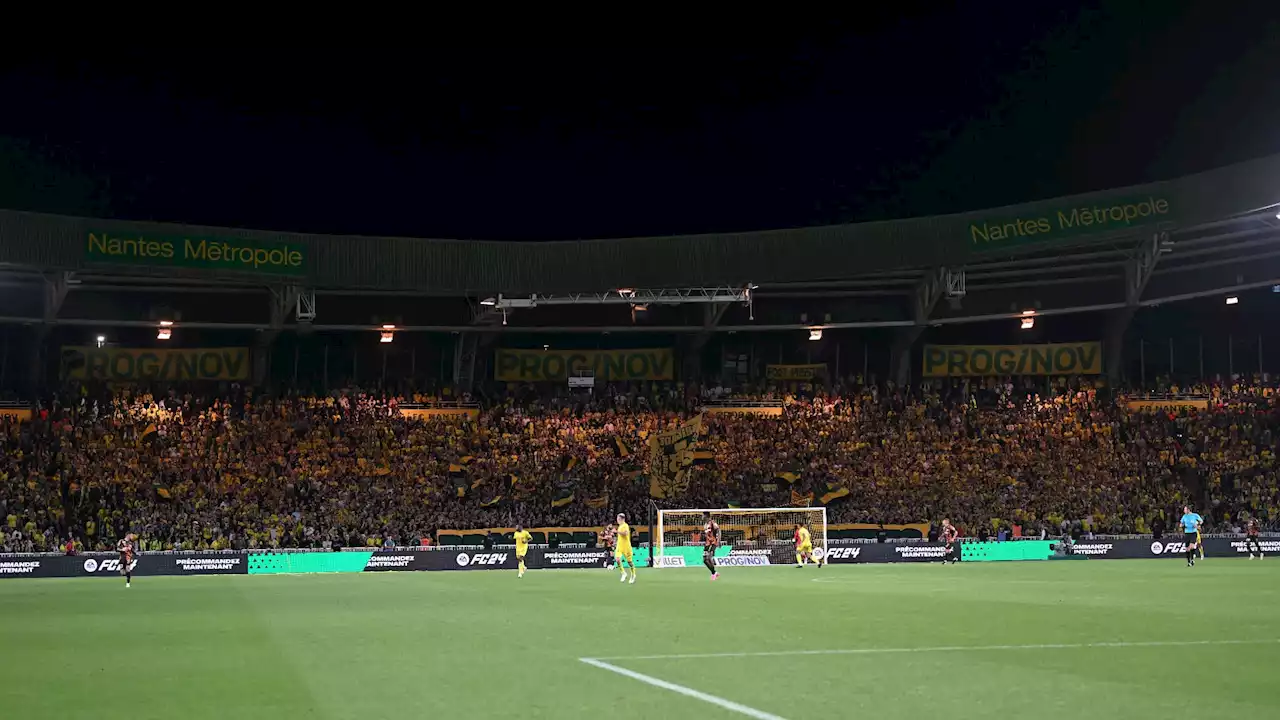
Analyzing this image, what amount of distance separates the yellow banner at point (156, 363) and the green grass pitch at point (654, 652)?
28191mm

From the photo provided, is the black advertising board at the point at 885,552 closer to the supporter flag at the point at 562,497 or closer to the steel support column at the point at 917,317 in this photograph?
the supporter flag at the point at 562,497

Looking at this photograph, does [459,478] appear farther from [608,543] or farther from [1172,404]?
[1172,404]

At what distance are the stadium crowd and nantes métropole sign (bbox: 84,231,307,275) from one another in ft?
26.0

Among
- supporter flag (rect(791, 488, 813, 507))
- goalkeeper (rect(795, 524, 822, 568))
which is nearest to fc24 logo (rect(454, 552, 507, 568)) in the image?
goalkeeper (rect(795, 524, 822, 568))

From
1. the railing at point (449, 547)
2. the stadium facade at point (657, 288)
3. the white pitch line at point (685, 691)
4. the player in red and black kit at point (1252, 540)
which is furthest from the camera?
the stadium facade at point (657, 288)

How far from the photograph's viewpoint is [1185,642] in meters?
14.6

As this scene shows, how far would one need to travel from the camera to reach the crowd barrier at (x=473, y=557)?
4034 centimetres

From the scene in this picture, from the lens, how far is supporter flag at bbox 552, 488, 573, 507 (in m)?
50.7

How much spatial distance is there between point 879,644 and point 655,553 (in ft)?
99.4

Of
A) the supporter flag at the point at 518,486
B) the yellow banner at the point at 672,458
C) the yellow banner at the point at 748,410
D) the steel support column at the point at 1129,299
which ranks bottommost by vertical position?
the supporter flag at the point at 518,486

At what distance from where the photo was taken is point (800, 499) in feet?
167

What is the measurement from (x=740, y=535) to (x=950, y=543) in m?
7.84

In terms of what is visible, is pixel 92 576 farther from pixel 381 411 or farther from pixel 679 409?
pixel 679 409

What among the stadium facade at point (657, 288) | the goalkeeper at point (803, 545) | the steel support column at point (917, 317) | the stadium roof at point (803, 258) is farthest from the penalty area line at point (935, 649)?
the steel support column at point (917, 317)
